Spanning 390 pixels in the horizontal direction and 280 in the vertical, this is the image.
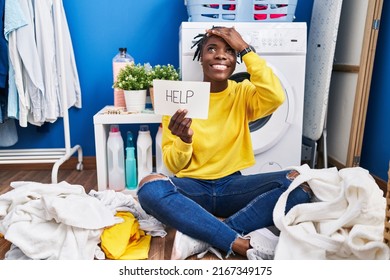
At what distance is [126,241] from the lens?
3.61ft

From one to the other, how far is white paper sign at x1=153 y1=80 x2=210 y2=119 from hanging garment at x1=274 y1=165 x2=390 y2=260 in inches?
15.3

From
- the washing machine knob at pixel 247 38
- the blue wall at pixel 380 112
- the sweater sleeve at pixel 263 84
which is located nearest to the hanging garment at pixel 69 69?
the washing machine knob at pixel 247 38

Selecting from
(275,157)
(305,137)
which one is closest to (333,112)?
(305,137)

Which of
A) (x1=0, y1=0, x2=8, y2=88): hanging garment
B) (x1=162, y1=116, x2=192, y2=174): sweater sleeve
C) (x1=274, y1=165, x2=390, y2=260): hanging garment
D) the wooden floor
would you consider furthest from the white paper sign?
(x1=0, y1=0, x2=8, y2=88): hanging garment

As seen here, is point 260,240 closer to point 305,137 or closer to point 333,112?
point 305,137

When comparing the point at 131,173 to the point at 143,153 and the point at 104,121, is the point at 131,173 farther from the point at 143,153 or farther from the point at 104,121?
the point at 104,121

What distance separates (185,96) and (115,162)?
0.74m

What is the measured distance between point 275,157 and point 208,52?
0.69m

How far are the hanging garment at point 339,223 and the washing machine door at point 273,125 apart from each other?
527 millimetres

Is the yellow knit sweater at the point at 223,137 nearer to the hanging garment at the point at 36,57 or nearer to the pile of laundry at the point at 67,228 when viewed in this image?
the pile of laundry at the point at 67,228

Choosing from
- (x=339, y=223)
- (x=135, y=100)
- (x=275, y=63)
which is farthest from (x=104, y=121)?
(x=339, y=223)

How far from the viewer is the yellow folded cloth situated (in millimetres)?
1062

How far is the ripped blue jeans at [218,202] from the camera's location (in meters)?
1.05


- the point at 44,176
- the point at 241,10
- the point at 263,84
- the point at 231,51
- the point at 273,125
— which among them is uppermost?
the point at 241,10
